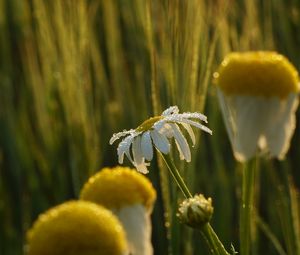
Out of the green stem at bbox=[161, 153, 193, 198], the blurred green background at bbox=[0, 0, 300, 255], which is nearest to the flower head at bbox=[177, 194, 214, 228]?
the green stem at bbox=[161, 153, 193, 198]

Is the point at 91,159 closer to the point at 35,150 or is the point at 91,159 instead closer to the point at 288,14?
the point at 35,150

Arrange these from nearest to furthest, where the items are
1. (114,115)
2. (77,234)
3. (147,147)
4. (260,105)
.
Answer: (77,234) → (260,105) → (147,147) → (114,115)

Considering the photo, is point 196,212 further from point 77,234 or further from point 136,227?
point 77,234

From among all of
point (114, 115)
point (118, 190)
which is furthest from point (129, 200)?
point (114, 115)

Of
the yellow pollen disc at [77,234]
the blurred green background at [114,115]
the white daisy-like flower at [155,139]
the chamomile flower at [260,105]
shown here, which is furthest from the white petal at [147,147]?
the blurred green background at [114,115]

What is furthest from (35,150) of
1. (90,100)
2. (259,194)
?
(259,194)

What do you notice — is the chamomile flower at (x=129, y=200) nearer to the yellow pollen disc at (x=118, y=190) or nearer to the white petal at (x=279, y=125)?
the yellow pollen disc at (x=118, y=190)
